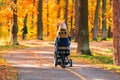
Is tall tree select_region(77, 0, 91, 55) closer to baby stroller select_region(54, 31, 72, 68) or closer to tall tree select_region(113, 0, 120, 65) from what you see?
tall tree select_region(113, 0, 120, 65)

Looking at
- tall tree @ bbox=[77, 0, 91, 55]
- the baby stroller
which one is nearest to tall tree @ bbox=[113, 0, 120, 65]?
the baby stroller

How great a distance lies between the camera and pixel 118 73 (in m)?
18.2

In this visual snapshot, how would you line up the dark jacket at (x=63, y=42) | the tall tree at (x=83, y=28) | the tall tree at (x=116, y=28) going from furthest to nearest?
the tall tree at (x=83, y=28) < the tall tree at (x=116, y=28) < the dark jacket at (x=63, y=42)

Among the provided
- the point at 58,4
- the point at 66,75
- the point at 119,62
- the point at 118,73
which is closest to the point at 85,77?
the point at 66,75

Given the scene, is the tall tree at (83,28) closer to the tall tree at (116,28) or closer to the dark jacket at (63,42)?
the tall tree at (116,28)

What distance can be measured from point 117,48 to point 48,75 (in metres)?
6.35

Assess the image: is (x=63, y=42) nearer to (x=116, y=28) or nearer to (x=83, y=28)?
(x=116, y=28)

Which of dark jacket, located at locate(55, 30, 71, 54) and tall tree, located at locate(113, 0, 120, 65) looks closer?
A: dark jacket, located at locate(55, 30, 71, 54)

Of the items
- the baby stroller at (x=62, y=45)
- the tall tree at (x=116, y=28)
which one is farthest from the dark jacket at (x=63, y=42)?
the tall tree at (x=116, y=28)

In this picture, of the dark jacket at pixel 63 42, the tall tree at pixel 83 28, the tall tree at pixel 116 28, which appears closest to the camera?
the dark jacket at pixel 63 42

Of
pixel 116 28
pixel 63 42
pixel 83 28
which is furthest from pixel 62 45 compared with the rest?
pixel 83 28

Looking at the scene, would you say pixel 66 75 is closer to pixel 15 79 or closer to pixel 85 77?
pixel 85 77

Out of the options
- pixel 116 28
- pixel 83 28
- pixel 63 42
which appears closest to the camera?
pixel 63 42

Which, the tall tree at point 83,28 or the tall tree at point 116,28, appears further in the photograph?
the tall tree at point 83,28
